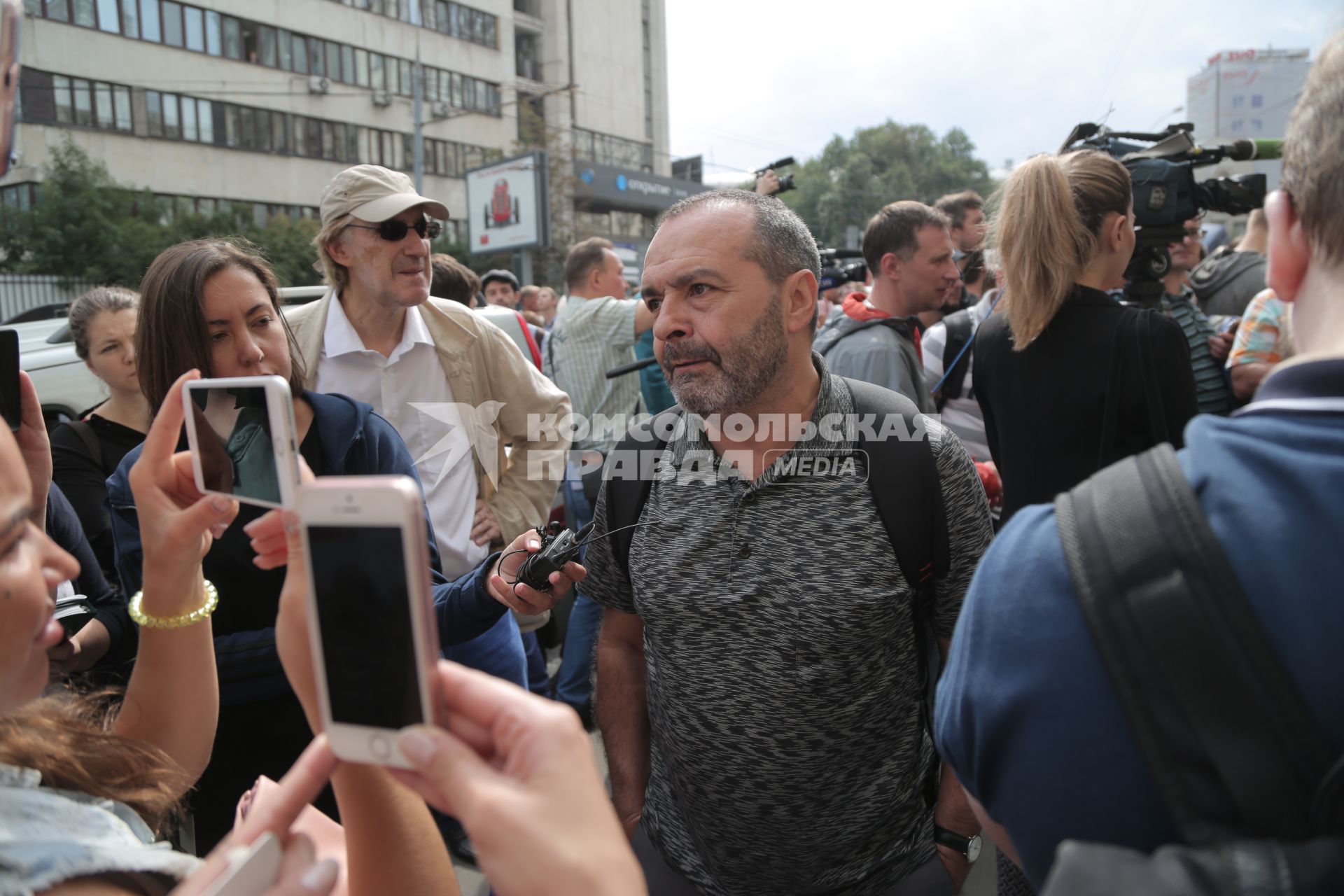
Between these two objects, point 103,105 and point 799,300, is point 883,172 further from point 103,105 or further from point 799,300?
point 799,300

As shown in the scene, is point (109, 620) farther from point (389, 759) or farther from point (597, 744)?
point (597, 744)

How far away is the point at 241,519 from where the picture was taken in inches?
80.0

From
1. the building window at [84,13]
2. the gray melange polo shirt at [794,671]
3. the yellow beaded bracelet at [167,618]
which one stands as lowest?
the gray melange polo shirt at [794,671]

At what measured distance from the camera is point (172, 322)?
212 centimetres

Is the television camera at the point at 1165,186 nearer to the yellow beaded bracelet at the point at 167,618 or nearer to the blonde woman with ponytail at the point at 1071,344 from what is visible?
the blonde woman with ponytail at the point at 1071,344

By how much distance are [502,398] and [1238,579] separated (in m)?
2.78

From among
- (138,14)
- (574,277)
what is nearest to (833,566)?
(574,277)

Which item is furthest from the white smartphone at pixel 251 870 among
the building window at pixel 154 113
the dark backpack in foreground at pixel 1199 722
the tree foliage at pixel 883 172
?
the tree foliage at pixel 883 172

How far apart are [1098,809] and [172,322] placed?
220 cm

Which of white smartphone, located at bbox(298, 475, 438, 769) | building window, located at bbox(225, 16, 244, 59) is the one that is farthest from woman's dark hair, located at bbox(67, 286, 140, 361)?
building window, located at bbox(225, 16, 244, 59)

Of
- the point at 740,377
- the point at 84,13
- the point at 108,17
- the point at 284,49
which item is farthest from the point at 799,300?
the point at 284,49

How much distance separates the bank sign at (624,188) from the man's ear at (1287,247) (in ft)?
149

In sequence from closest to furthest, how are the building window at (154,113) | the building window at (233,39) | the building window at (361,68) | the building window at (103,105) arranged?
the building window at (103,105)
the building window at (154,113)
the building window at (233,39)
the building window at (361,68)

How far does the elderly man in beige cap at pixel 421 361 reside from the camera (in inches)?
120
